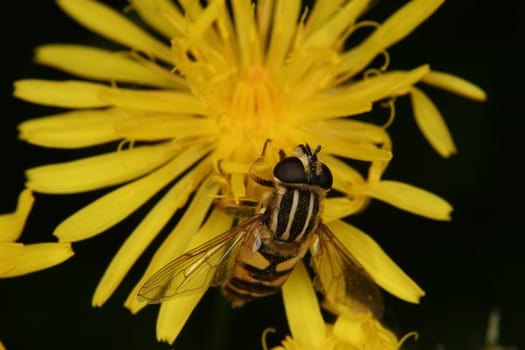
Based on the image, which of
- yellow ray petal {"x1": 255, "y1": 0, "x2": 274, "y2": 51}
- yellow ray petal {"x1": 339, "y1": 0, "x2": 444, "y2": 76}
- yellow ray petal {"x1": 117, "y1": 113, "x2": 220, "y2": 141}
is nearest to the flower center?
yellow ray petal {"x1": 117, "y1": 113, "x2": 220, "y2": 141}

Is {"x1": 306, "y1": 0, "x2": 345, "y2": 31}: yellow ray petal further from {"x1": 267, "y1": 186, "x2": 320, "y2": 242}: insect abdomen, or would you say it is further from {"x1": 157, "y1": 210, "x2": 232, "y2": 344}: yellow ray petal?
{"x1": 157, "y1": 210, "x2": 232, "y2": 344}: yellow ray petal

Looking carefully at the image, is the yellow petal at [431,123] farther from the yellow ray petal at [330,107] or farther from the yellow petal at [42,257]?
the yellow petal at [42,257]

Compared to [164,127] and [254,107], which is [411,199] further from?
[164,127]

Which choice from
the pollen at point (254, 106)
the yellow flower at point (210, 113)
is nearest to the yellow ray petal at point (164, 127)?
the yellow flower at point (210, 113)

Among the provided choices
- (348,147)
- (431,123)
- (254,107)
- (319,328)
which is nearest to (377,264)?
(319,328)

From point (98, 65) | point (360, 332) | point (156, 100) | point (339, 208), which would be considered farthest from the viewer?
point (98, 65)
